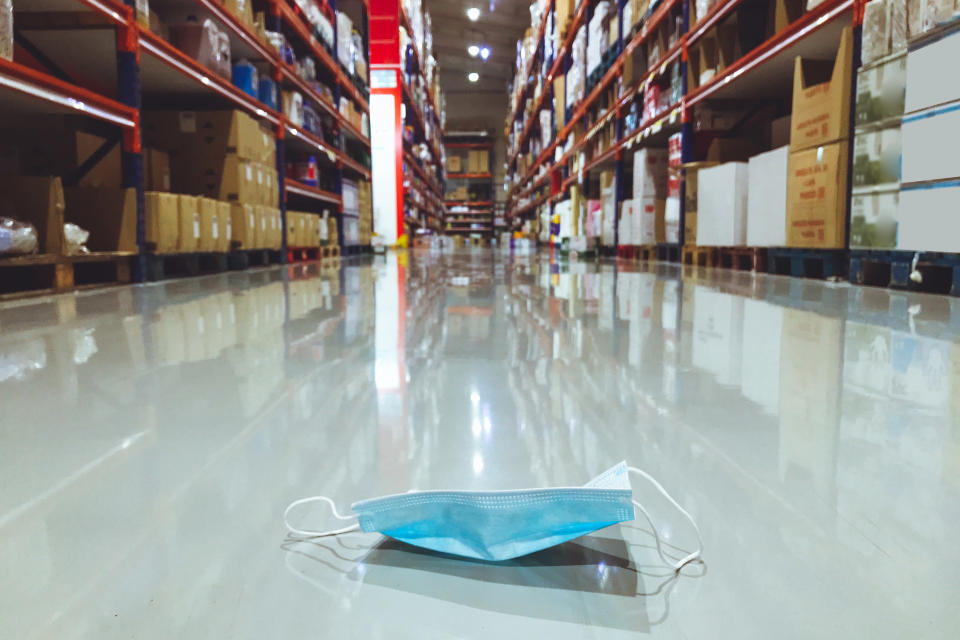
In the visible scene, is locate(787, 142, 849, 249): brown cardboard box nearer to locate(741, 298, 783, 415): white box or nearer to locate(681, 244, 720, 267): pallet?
locate(741, 298, 783, 415): white box

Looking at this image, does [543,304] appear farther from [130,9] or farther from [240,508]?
[130,9]

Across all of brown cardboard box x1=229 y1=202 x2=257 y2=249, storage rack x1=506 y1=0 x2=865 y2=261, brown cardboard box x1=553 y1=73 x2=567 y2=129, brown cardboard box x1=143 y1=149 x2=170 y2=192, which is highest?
brown cardboard box x1=553 y1=73 x2=567 y2=129

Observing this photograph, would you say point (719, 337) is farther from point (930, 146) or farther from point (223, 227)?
point (223, 227)

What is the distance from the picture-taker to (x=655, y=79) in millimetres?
7156

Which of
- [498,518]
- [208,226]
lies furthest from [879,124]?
[208,226]

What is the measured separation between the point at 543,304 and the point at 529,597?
2.42 meters

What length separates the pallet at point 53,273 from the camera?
3260mm

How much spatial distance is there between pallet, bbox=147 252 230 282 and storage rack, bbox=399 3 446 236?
8.10 metres

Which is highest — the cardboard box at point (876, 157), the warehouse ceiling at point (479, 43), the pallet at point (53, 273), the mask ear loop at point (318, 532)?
the warehouse ceiling at point (479, 43)

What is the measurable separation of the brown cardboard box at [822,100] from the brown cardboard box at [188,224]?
417 cm

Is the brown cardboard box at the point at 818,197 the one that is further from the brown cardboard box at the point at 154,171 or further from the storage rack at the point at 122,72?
the brown cardboard box at the point at 154,171

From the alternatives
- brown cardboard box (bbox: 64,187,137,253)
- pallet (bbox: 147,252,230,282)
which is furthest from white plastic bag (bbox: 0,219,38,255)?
pallet (bbox: 147,252,230,282)

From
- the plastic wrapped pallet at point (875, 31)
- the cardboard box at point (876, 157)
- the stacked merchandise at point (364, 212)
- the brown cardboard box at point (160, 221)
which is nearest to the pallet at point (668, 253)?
the cardboard box at point (876, 157)

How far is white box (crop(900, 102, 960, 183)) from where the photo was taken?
2977 millimetres
